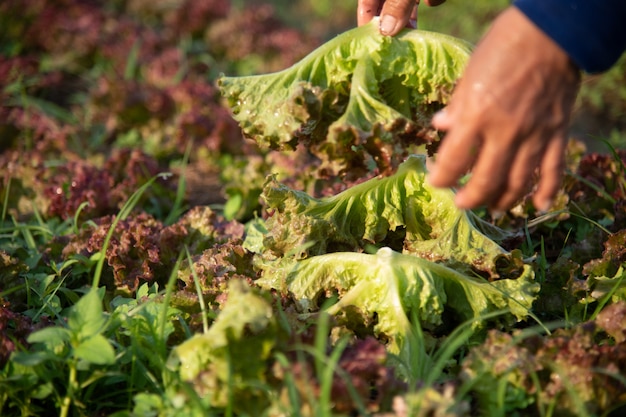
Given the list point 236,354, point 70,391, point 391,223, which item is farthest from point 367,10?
point 70,391

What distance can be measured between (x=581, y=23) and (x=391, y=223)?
4.18ft

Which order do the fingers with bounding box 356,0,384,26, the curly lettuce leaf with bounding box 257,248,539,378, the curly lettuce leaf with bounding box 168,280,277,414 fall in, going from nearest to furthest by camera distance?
1. the curly lettuce leaf with bounding box 168,280,277,414
2. the curly lettuce leaf with bounding box 257,248,539,378
3. the fingers with bounding box 356,0,384,26

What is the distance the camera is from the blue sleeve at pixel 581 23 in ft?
6.32

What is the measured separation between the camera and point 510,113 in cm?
191

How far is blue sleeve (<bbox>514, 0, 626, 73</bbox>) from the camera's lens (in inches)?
75.9

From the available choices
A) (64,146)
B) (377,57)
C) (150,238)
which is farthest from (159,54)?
(377,57)

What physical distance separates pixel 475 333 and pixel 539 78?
1157 millimetres

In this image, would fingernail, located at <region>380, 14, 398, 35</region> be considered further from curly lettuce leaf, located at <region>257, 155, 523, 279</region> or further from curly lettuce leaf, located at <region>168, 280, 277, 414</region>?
curly lettuce leaf, located at <region>168, 280, 277, 414</region>

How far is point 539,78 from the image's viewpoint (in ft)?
6.35

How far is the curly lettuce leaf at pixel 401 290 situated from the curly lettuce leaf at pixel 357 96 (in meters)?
0.40

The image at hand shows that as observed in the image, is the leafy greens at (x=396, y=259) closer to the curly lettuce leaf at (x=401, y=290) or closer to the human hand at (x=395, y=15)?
the curly lettuce leaf at (x=401, y=290)

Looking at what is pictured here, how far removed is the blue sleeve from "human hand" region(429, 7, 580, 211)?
0.02m

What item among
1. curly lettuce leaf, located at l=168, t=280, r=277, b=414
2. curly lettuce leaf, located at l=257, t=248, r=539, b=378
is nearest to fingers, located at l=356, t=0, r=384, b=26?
curly lettuce leaf, located at l=257, t=248, r=539, b=378

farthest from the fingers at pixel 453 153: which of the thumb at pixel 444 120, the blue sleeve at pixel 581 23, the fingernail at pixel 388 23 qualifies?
the fingernail at pixel 388 23
